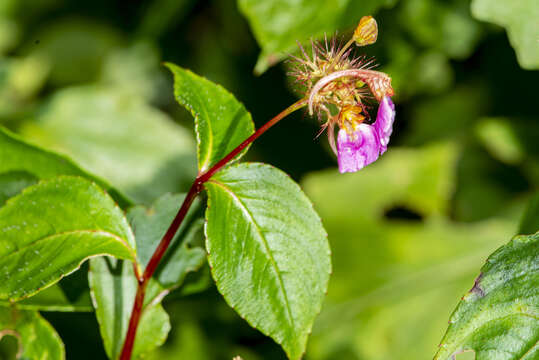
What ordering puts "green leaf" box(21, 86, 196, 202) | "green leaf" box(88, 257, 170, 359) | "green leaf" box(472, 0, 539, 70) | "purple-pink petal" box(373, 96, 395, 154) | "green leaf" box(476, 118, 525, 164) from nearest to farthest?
"purple-pink petal" box(373, 96, 395, 154), "green leaf" box(88, 257, 170, 359), "green leaf" box(472, 0, 539, 70), "green leaf" box(476, 118, 525, 164), "green leaf" box(21, 86, 196, 202)

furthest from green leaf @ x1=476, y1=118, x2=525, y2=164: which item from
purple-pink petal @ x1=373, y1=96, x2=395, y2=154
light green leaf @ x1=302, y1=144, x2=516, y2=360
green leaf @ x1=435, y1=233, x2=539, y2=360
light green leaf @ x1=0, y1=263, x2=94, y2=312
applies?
light green leaf @ x1=0, y1=263, x2=94, y2=312

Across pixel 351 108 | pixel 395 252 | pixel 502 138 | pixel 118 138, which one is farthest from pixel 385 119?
pixel 118 138

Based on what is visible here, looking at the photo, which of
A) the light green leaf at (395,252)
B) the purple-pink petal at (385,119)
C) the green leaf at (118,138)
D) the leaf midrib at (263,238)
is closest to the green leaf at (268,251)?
the leaf midrib at (263,238)

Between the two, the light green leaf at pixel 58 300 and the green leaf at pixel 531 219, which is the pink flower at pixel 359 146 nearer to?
the green leaf at pixel 531 219

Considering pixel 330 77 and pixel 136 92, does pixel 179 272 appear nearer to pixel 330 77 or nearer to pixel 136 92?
pixel 330 77

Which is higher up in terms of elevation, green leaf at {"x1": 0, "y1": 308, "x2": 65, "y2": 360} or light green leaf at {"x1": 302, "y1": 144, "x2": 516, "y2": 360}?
green leaf at {"x1": 0, "y1": 308, "x2": 65, "y2": 360}

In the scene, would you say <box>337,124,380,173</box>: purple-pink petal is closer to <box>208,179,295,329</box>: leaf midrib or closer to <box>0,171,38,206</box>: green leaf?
<box>208,179,295,329</box>: leaf midrib
